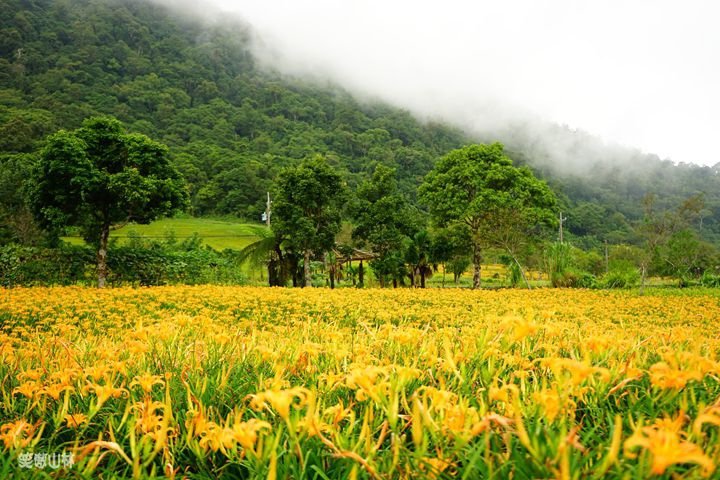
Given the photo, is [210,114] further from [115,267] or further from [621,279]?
[621,279]

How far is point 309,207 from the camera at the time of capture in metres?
18.3

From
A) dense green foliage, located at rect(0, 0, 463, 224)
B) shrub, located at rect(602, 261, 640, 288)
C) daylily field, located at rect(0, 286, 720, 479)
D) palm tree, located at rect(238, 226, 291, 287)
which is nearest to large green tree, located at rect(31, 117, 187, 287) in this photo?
palm tree, located at rect(238, 226, 291, 287)

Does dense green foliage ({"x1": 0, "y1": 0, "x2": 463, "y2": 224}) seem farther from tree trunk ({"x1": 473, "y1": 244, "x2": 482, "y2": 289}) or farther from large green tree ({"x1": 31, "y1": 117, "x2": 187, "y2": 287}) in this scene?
large green tree ({"x1": 31, "y1": 117, "x2": 187, "y2": 287})

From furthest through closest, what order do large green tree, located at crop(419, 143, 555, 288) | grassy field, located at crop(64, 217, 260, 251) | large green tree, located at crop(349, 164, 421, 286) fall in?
grassy field, located at crop(64, 217, 260, 251) → large green tree, located at crop(349, 164, 421, 286) → large green tree, located at crop(419, 143, 555, 288)

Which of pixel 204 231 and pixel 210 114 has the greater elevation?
pixel 210 114

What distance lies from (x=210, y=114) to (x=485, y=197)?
65370 mm

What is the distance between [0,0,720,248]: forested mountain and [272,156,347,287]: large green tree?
1761cm

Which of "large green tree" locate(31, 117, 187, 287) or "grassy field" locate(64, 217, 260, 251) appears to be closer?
"large green tree" locate(31, 117, 187, 287)

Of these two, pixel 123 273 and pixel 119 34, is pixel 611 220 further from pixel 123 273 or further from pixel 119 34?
pixel 119 34

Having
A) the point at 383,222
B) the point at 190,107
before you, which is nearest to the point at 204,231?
the point at 383,222

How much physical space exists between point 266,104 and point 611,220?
6950 cm

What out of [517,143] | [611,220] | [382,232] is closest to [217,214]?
[382,232]

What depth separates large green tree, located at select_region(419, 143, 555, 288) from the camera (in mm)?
17547

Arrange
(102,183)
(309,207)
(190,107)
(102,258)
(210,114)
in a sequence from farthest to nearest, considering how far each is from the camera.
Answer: (190,107)
(210,114)
(309,207)
(102,258)
(102,183)
